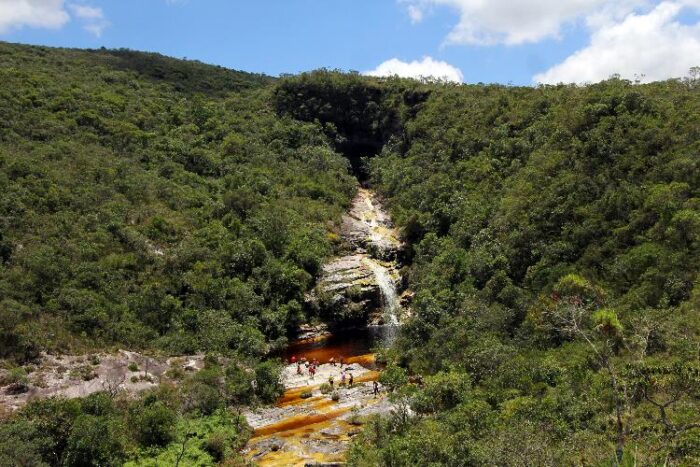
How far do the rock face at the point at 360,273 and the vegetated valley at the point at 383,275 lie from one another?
0.29 meters

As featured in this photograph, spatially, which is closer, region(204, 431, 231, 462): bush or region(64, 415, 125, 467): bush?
region(64, 415, 125, 467): bush

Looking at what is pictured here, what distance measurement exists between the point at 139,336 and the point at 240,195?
2250 cm

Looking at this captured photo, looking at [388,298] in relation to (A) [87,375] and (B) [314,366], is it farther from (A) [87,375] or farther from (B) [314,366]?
(A) [87,375]

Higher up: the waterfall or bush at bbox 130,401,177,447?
the waterfall

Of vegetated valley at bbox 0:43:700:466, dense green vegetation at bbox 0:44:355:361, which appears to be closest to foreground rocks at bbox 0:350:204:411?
vegetated valley at bbox 0:43:700:466

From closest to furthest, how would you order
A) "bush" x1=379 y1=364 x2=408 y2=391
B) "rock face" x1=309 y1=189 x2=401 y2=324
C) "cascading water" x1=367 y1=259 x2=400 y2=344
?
"bush" x1=379 y1=364 x2=408 y2=391 < "rock face" x1=309 y1=189 x2=401 y2=324 < "cascading water" x1=367 y1=259 x2=400 y2=344

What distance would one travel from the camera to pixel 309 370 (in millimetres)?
38094

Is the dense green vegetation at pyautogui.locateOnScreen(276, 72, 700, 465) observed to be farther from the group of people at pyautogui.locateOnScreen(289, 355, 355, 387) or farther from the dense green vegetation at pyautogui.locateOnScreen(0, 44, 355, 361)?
the dense green vegetation at pyautogui.locateOnScreen(0, 44, 355, 361)

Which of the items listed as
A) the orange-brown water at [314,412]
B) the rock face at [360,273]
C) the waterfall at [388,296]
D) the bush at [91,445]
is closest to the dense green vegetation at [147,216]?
the rock face at [360,273]

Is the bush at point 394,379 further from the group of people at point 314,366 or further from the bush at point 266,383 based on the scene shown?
the bush at point 266,383

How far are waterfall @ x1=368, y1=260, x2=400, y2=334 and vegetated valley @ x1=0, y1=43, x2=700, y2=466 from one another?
0.55 meters

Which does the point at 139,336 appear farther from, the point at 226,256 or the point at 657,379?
the point at 657,379

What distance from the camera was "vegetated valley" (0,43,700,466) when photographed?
22.5 metres

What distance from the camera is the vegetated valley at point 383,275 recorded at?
22516 mm
